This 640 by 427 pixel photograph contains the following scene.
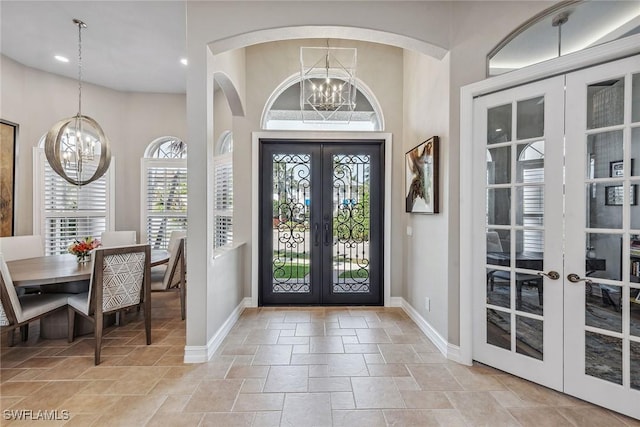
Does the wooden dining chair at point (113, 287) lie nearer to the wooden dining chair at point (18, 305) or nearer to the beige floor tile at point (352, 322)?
the wooden dining chair at point (18, 305)

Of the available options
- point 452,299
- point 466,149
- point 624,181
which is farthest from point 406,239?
point 624,181

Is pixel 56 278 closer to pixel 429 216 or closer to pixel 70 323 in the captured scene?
pixel 70 323

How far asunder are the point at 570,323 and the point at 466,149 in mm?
1541

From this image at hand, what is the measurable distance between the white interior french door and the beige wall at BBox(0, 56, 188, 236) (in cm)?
499

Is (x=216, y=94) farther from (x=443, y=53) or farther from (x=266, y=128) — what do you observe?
(x=443, y=53)

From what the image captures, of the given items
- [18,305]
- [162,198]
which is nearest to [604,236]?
[18,305]

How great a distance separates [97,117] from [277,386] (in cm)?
531

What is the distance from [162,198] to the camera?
5516mm

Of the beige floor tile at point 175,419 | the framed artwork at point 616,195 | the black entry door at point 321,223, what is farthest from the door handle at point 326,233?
the framed artwork at point 616,195

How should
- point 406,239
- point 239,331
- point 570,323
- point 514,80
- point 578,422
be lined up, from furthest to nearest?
point 406,239
point 239,331
point 514,80
point 570,323
point 578,422

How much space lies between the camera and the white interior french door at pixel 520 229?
230 centimetres

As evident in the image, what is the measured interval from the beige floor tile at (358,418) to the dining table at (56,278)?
261 centimetres

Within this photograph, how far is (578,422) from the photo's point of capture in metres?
1.99

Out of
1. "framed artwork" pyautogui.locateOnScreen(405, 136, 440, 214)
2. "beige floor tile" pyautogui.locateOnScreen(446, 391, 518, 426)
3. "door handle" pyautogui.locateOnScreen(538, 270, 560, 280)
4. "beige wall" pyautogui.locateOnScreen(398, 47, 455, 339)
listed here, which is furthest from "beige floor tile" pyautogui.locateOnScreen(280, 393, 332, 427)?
"framed artwork" pyautogui.locateOnScreen(405, 136, 440, 214)
